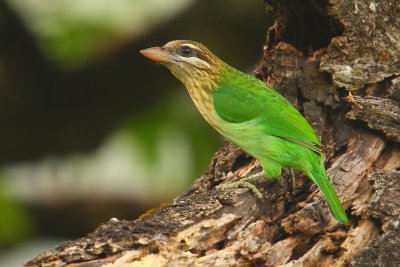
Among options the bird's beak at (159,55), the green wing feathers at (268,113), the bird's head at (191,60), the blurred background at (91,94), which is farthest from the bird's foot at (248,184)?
the blurred background at (91,94)

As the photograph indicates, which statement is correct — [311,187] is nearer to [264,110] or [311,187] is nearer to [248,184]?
[248,184]

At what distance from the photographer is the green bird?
622 centimetres

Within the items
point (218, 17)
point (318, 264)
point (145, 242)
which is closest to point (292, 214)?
point (318, 264)

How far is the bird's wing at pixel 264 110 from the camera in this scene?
625cm

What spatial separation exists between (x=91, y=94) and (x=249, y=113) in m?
1.97

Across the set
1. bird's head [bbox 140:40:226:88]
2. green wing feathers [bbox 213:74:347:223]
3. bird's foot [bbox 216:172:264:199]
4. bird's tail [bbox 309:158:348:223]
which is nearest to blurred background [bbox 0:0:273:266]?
bird's head [bbox 140:40:226:88]

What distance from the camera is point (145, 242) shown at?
509cm

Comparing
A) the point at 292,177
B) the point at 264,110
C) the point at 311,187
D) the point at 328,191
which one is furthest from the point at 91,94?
the point at 328,191

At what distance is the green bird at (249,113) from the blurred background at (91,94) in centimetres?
94

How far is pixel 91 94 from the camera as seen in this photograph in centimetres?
818

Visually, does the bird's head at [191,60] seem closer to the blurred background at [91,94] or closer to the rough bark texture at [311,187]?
the rough bark texture at [311,187]

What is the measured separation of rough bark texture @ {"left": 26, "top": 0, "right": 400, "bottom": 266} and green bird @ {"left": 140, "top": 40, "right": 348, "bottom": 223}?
0.41 ft

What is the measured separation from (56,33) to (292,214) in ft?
10.2

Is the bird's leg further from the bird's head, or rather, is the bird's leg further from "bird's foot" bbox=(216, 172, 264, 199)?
the bird's head
